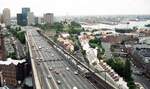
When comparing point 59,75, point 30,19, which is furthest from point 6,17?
point 59,75

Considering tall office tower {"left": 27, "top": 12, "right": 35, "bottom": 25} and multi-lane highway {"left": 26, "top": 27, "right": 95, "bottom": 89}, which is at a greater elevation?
multi-lane highway {"left": 26, "top": 27, "right": 95, "bottom": 89}

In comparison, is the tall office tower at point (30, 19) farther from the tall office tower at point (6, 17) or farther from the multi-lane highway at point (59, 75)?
the multi-lane highway at point (59, 75)

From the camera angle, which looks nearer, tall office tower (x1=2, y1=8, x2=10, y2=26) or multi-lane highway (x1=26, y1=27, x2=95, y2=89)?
multi-lane highway (x1=26, y1=27, x2=95, y2=89)

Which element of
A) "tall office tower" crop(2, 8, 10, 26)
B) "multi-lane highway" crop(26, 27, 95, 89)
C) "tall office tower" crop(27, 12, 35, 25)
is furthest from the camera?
"tall office tower" crop(27, 12, 35, 25)

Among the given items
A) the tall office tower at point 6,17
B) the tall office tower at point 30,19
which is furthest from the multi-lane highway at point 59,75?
the tall office tower at point 30,19

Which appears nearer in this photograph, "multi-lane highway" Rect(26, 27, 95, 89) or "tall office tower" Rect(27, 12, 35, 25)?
"multi-lane highway" Rect(26, 27, 95, 89)

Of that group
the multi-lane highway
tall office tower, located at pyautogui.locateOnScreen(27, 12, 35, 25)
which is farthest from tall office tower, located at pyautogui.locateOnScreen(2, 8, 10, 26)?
the multi-lane highway

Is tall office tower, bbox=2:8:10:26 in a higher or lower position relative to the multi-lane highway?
lower

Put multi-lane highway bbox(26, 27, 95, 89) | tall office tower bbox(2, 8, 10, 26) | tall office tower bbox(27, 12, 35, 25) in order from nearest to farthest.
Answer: multi-lane highway bbox(26, 27, 95, 89)
tall office tower bbox(2, 8, 10, 26)
tall office tower bbox(27, 12, 35, 25)

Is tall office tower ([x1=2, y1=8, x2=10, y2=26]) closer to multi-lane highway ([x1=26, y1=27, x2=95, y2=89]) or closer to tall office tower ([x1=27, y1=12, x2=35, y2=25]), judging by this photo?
tall office tower ([x1=27, y1=12, x2=35, y2=25])

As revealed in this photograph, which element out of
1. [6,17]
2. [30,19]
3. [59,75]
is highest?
[59,75]

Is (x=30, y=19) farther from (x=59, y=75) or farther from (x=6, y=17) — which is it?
(x=59, y=75)

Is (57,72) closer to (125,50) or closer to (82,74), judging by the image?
(82,74)
